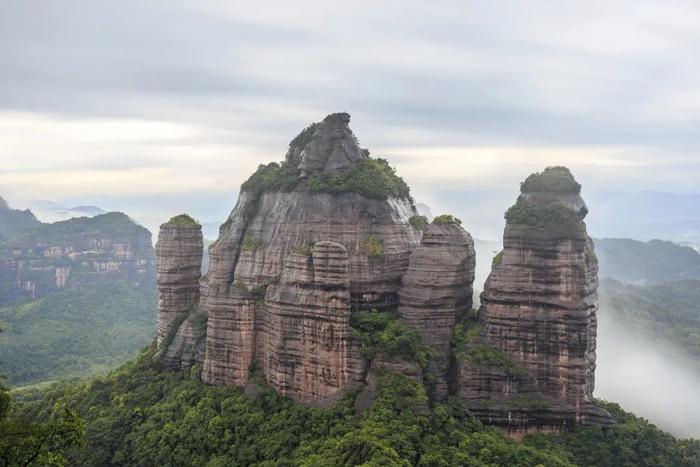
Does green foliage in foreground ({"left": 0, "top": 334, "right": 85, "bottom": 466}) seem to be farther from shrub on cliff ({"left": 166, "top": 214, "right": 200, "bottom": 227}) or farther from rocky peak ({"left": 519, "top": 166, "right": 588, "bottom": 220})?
rocky peak ({"left": 519, "top": 166, "right": 588, "bottom": 220})

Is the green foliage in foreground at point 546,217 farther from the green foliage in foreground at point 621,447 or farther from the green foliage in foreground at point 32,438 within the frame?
the green foliage in foreground at point 32,438

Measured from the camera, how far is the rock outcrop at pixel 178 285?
48281 mm

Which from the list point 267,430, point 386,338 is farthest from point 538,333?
point 267,430

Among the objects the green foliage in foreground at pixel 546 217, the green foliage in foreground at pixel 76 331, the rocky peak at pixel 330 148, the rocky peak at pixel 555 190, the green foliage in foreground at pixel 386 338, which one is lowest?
the green foliage in foreground at pixel 76 331

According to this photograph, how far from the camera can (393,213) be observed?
1724 inches

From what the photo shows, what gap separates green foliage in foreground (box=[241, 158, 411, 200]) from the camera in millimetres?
43312

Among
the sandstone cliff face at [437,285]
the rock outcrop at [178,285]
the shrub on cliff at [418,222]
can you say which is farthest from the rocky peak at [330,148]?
the rock outcrop at [178,285]

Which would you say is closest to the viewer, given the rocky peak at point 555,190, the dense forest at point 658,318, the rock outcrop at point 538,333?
the rock outcrop at point 538,333

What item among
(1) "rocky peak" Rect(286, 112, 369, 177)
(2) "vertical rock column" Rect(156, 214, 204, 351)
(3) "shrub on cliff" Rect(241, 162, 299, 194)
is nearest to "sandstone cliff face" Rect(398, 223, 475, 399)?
(1) "rocky peak" Rect(286, 112, 369, 177)

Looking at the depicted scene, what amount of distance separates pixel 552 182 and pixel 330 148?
16.2 metres

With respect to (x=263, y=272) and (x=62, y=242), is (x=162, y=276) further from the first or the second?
(x=62, y=242)

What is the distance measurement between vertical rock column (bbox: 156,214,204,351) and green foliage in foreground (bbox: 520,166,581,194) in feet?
85.1

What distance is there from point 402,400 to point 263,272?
1366 centimetres

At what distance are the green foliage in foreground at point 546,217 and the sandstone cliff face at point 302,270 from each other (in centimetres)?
824
